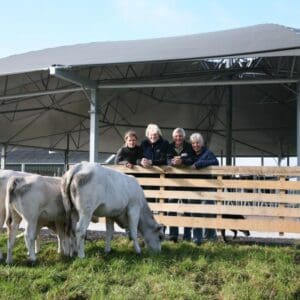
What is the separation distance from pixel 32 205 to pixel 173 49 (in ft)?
20.4

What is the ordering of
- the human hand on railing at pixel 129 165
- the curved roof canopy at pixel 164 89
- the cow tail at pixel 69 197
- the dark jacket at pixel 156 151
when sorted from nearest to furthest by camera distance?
the cow tail at pixel 69 197 → the dark jacket at pixel 156 151 → the human hand on railing at pixel 129 165 → the curved roof canopy at pixel 164 89

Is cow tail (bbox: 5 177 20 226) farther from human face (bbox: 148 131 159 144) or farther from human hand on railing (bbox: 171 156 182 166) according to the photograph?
human hand on railing (bbox: 171 156 182 166)

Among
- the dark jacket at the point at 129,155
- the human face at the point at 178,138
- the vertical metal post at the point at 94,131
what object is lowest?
the dark jacket at the point at 129,155

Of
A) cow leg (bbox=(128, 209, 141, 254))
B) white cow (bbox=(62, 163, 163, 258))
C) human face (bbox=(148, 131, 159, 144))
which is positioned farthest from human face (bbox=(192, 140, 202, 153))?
cow leg (bbox=(128, 209, 141, 254))

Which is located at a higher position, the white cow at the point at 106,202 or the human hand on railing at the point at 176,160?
the human hand on railing at the point at 176,160

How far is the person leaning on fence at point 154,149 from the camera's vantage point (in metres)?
9.88

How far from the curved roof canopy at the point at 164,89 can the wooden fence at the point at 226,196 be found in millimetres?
2504

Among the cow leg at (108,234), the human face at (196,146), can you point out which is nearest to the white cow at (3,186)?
the cow leg at (108,234)

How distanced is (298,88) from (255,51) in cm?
208

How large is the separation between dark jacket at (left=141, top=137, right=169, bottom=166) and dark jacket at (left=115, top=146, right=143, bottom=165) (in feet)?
0.33

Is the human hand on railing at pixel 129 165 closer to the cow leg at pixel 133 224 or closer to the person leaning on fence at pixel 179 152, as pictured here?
the person leaning on fence at pixel 179 152

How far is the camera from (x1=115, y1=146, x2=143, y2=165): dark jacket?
10.2 m

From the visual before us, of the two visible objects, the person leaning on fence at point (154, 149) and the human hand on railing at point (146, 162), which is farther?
the human hand on railing at point (146, 162)

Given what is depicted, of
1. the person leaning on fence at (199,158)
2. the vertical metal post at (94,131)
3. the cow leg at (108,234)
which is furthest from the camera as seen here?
the vertical metal post at (94,131)
